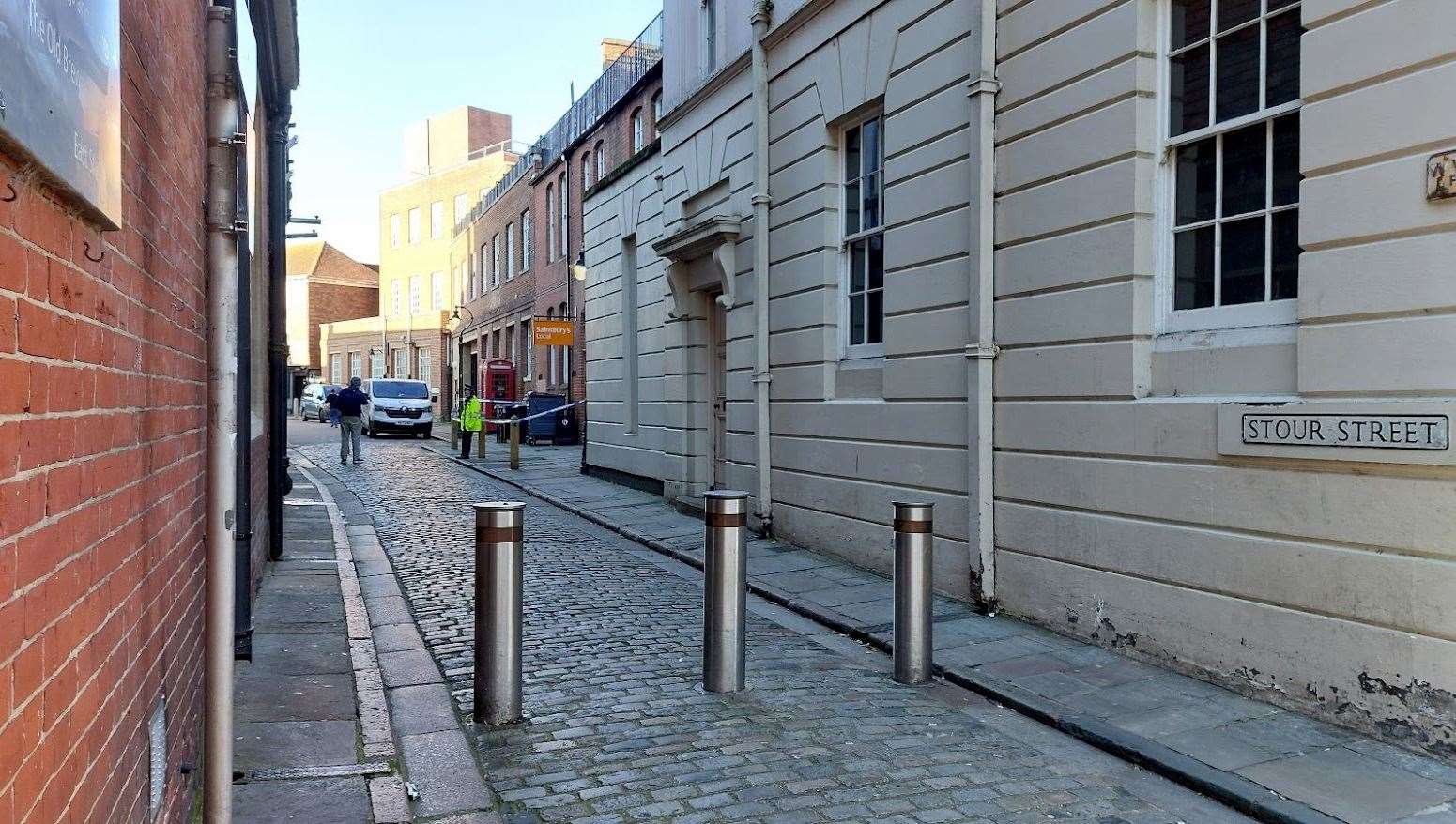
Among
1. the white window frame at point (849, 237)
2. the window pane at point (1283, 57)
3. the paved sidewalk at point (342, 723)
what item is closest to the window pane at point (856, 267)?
the white window frame at point (849, 237)

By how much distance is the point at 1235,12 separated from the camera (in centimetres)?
594

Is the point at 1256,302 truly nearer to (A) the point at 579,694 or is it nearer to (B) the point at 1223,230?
(B) the point at 1223,230

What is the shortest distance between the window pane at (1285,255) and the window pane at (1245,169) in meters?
0.20

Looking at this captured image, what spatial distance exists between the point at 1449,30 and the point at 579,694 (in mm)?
5308

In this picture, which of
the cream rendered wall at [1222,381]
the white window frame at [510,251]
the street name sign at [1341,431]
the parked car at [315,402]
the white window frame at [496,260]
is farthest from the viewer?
the parked car at [315,402]

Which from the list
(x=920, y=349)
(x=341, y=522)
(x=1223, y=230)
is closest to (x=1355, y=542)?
(x=1223, y=230)

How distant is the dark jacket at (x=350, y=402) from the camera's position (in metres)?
20.6

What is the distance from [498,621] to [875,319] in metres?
5.51

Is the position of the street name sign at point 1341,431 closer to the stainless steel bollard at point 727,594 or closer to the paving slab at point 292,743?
the stainless steel bollard at point 727,594

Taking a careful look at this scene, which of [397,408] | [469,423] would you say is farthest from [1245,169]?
[397,408]

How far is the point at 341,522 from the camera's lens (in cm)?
1240

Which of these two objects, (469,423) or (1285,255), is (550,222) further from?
(1285,255)

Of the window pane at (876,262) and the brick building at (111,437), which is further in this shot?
the window pane at (876,262)

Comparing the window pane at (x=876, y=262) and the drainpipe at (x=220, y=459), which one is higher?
the window pane at (x=876, y=262)
